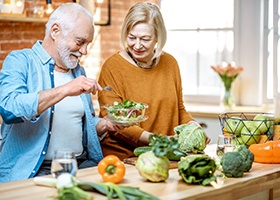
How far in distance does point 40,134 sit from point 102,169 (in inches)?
28.1

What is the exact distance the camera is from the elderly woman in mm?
3340

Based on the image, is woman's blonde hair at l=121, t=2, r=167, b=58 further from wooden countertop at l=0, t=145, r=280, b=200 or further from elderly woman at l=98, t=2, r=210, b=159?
wooden countertop at l=0, t=145, r=280, b=200

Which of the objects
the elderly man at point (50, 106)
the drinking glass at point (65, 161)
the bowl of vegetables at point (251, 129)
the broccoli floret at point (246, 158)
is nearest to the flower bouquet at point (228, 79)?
the bowl of vegetables at point (251, 129)

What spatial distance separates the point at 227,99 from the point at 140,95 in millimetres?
2102

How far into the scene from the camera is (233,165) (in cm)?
252

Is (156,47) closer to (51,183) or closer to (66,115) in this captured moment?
(66,115)

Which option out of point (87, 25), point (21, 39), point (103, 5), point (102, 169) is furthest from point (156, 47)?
point (103, 5)

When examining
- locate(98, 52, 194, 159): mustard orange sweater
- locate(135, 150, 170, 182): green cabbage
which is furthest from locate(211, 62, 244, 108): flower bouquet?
locate(135, 150, 170, 182): green cabbage

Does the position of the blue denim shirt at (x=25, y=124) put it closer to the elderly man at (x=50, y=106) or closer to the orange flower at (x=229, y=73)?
the elderly man at (x=50, y=106)

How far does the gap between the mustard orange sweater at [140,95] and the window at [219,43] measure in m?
2.04

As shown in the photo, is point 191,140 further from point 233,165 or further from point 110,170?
point 110,170

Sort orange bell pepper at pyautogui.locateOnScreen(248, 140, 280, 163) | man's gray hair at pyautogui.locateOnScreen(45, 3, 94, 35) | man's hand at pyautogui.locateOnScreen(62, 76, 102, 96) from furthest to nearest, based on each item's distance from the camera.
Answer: man's gray hair at pyautogui.locateOnScreen(45, 3, 94, 35)
orange bell pepper at pyautogui.locateOnScreen(248, 140, 280, 163)
man's hand at pyautogui.locateOnScreen(62, 76, 102, 96)

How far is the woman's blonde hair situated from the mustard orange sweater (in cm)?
15

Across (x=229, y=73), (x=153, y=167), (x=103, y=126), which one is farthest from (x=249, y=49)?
(x=153, y=167)
